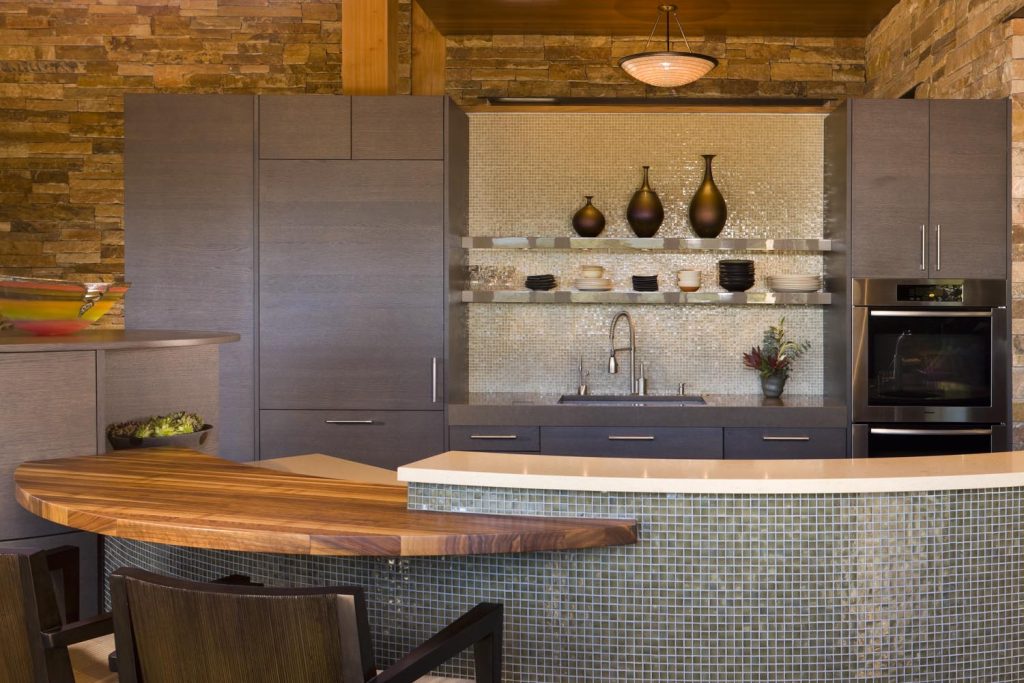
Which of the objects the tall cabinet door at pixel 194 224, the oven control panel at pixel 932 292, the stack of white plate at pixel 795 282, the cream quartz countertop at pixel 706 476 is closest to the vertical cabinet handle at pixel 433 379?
the tall cabinet door at pixel 194 224

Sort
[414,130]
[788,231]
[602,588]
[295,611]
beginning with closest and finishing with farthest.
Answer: [295,611]
[602,588]
[414,130]
[788,231]

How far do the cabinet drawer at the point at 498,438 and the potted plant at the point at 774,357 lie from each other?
4.14ft

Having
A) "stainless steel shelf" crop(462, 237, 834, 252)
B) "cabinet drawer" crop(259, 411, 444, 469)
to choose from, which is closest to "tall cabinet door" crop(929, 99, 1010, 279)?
"stainless steel shelf" crop(462, 237, 834, 252)

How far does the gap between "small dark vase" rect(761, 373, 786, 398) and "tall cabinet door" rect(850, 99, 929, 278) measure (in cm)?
66

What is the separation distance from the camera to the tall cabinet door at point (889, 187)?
450 cm

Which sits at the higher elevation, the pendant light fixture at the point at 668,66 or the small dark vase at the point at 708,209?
the pendant light fixture at the point at 668,66

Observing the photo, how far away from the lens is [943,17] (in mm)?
4664

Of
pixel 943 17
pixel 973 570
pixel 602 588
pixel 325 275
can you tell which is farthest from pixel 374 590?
pixel 943 17

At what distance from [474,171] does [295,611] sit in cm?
399

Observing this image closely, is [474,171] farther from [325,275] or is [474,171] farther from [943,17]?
[943,17]

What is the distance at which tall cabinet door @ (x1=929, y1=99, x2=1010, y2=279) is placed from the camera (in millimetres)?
4438

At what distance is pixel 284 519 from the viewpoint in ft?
5.82

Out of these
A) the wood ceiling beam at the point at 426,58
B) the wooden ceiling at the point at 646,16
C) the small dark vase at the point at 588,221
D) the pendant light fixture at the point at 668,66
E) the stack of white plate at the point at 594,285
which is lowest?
the stack of white plate at the point at 594,285

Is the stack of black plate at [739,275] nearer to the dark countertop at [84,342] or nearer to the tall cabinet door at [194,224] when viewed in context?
the tall cabinet door at [194,224]
